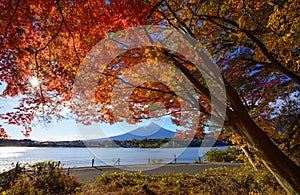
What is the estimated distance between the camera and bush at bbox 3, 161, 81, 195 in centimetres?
720

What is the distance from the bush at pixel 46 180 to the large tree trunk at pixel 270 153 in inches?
262

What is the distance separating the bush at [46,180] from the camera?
7.20 metres

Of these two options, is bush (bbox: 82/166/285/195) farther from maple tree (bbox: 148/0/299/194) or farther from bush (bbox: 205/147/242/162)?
bush (bbox: 205/147/242/162)

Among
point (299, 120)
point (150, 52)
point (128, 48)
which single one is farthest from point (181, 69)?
point (299, 120)

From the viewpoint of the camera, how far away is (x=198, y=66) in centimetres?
496

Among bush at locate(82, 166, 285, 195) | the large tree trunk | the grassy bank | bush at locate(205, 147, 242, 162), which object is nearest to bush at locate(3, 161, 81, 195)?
the grassy bank

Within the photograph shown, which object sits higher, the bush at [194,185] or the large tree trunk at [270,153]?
the large tree trunk at [270,153]

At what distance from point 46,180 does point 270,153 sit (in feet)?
28.2

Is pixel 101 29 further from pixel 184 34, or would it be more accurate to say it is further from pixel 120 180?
pixel 120 180

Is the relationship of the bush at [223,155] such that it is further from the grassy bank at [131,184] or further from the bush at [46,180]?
the bush at [46,180]

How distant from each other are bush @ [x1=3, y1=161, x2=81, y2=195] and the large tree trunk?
6656 millimetres

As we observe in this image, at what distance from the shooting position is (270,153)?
347 cm

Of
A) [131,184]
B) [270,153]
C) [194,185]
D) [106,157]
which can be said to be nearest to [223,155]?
[194,185]

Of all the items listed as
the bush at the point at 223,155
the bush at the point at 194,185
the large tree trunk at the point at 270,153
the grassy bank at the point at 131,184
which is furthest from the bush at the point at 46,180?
the bush at the point at 223,155
